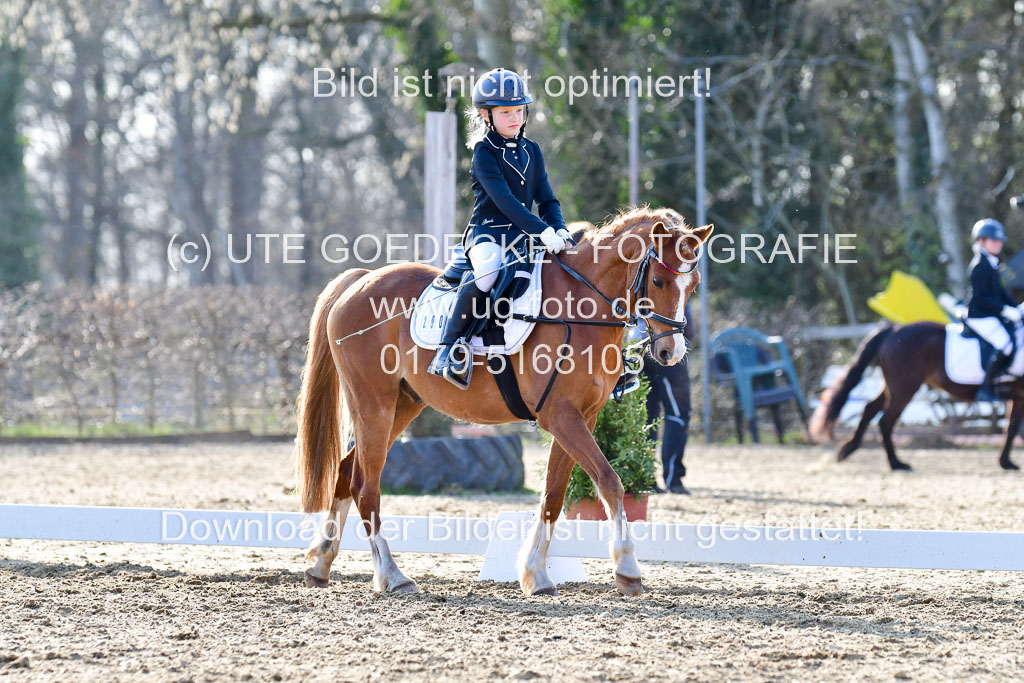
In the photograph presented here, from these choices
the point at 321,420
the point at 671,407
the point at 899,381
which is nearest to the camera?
the point at 321,420

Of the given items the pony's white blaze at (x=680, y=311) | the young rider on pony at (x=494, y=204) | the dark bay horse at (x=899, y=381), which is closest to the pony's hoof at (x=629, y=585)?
the pony's white blaze at (x=680, y=311)

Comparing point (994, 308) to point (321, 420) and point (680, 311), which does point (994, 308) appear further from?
point (321, 420)

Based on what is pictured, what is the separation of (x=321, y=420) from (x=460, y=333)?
114 centimetres

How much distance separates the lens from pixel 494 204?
5.39 metres

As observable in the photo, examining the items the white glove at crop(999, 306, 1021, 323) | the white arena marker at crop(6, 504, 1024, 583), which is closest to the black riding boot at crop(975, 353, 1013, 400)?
the white glove at crop(999, 306, 1021, 323)

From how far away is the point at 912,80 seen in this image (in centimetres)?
1833

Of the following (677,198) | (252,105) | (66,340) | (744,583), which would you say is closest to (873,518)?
(744,583)

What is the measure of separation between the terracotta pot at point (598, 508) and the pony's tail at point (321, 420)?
1.39 meters

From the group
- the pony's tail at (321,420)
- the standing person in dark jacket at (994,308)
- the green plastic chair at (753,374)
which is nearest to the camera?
the pony's tail at (321,420)

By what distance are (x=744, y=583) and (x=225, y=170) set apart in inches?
1156

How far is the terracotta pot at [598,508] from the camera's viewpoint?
251 inches

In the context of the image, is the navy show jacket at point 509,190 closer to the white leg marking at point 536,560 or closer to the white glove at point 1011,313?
the white leg marking at point 536,560

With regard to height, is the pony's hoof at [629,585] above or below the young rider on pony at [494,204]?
below

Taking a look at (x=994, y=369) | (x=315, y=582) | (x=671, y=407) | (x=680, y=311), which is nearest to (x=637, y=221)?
(x=680, y=311)
